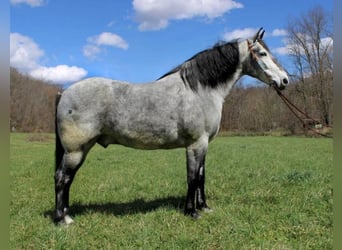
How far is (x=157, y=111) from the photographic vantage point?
5086 millimetres

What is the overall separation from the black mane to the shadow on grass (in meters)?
2.26

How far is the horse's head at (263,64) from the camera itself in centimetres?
545

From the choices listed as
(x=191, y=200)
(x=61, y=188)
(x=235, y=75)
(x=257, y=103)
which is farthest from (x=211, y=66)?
(x=257, y=103)

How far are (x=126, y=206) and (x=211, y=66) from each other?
2.96 meters

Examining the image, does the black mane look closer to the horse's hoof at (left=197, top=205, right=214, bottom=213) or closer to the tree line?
the horse's hoof at (left=197, top=205, right=214, bottom=213)

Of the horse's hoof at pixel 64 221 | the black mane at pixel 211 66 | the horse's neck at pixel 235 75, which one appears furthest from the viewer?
the horse's neck at pixel 235 75

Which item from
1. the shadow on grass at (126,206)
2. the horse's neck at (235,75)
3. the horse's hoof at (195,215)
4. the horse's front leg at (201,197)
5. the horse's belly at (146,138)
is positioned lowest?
the shadow on grass at (126,206)

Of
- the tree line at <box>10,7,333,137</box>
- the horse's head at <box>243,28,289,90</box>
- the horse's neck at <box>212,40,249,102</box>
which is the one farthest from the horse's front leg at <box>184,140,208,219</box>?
the tree line at <box>10,7,333,137</box>

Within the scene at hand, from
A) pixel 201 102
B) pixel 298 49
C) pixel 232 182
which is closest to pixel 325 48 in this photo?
pixel 298 49

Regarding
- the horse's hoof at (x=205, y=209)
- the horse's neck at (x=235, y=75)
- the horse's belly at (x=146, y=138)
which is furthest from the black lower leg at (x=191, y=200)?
the horse's neck at (x=235, y=75)

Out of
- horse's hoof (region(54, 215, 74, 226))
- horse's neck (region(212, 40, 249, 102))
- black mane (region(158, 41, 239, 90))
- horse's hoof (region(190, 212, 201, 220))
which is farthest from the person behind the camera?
horse's neck (region(212, 40, 249, 102))

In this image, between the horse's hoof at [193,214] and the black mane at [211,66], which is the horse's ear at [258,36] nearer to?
the black mane at [211,66]

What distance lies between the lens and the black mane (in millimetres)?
5469

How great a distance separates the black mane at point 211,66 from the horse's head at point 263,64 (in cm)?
25
